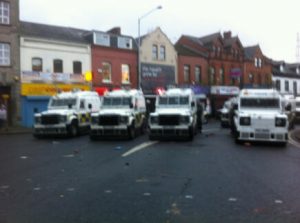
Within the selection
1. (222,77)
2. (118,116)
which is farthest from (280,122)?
(222,77)

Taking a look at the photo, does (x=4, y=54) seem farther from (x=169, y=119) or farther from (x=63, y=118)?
(x=169, y=119)

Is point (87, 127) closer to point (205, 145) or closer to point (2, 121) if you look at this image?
point (2, 121)

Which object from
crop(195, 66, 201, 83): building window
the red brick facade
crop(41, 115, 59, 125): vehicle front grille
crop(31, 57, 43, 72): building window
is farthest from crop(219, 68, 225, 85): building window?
crop(41, 115, 59, 125): vehicle front grille

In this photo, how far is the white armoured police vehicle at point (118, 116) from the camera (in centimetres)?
1698

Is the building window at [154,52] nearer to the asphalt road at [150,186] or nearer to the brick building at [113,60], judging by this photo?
the brick building at [113,60]

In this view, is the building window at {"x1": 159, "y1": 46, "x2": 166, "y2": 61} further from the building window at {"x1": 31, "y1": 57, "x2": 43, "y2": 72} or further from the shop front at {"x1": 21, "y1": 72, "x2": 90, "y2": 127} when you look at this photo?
the building window at {"x1": 31, "y1": 57, "x2": 43, "y2": 72}

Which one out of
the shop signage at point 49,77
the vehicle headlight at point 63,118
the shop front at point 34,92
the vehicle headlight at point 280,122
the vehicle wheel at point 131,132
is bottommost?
the vehicle wheel at point 131,132

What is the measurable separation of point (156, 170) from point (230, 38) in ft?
151

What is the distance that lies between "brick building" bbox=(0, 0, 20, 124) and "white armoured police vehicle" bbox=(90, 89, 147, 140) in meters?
11.8

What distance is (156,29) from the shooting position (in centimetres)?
3866

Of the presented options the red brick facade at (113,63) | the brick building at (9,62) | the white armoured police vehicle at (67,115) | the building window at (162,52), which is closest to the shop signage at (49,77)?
the brick building at (9,62)

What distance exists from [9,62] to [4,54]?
73cm

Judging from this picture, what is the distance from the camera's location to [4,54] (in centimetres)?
2756

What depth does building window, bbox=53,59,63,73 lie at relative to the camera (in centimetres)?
3048
